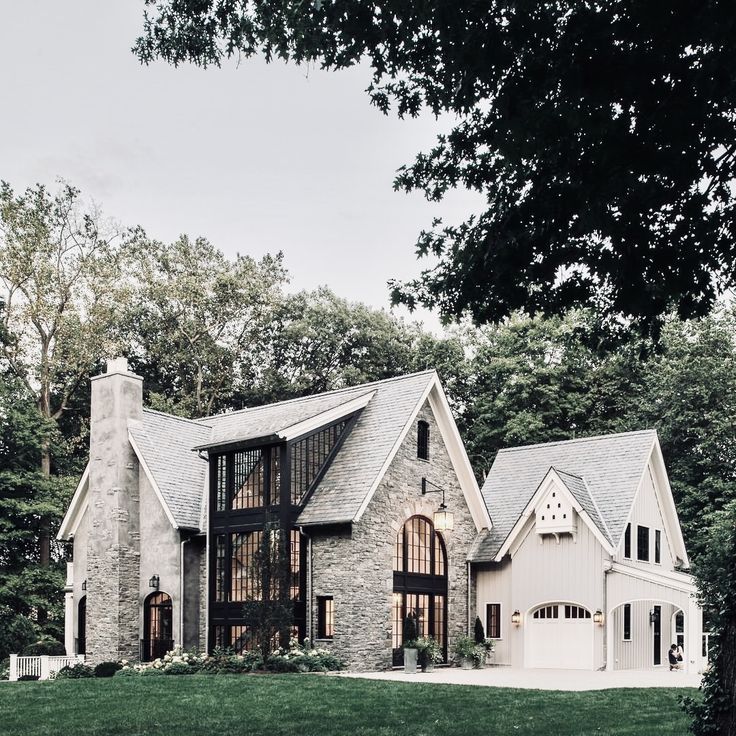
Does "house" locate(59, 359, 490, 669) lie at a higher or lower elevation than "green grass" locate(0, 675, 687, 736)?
higher

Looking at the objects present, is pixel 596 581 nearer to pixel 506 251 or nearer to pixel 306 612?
pixel 306 612

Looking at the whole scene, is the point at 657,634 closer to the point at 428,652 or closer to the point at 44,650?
the point at 428,652

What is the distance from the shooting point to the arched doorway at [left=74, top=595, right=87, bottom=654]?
1199 inches

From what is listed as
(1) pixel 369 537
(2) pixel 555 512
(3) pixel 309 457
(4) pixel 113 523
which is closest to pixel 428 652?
(1) pixel 369 537

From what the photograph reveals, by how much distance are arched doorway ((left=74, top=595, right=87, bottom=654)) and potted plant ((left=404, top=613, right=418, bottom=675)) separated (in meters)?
10.9

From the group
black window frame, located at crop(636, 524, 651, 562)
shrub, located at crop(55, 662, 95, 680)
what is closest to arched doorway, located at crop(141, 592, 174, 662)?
shrub, located at crop(55, 662, 95, 680)

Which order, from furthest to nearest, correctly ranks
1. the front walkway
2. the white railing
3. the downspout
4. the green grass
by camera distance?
the downspout → the white railing → the front walkway → the green grass

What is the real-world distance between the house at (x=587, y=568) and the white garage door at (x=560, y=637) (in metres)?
0.03

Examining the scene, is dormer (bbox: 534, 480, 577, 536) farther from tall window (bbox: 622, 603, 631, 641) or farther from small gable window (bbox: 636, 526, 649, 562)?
small gable window (bbox: 636, 526, 649, 562)

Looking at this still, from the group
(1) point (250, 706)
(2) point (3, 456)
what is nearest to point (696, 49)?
(1) point (250, 706)

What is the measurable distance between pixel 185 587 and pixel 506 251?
1999cm

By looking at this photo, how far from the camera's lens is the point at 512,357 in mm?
43531

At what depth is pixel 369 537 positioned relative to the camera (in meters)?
25.4

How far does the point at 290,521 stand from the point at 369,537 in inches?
83.1
